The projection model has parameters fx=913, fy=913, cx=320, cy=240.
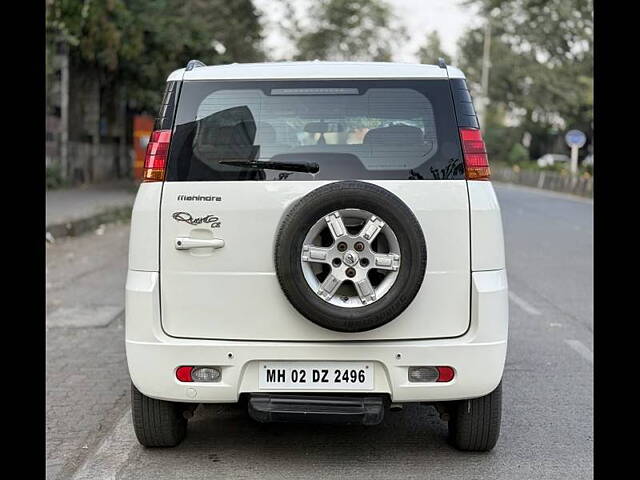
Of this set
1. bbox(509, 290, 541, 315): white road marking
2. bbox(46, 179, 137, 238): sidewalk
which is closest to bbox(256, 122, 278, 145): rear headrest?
bbox(509, 290, 541, 315): white road marking

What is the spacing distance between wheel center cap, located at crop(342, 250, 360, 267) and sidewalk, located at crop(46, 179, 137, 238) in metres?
11.9

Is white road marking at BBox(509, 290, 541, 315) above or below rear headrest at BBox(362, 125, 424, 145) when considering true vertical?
below

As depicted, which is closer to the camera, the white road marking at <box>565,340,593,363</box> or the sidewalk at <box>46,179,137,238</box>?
the white road marking at <box>565,340,593,363</box>

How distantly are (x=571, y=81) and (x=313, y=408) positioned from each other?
47.9 meters

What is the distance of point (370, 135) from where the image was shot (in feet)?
14.5

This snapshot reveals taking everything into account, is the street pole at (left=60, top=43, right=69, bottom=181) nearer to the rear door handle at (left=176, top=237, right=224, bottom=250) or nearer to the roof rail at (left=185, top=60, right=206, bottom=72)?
the roof rail at (left=185, top=60, right=206, bottom=72)

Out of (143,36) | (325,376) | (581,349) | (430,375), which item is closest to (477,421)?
(430,375)

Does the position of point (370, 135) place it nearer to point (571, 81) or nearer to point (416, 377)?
point (416, 377)

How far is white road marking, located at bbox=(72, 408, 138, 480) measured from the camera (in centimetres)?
451

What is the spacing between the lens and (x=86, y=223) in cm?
1736

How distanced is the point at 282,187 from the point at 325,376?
920 millimetres

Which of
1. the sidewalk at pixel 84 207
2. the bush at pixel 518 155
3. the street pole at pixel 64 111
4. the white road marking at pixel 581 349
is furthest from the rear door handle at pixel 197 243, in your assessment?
the bush at pixel 518 155
